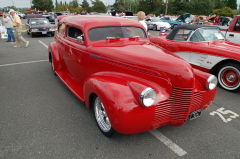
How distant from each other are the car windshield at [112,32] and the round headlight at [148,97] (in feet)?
5.51

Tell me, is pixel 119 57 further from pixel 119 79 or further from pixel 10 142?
pixel 10 142

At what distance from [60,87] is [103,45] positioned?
2027 millimetres

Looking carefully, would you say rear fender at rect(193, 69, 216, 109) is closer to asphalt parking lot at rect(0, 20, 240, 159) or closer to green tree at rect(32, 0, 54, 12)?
asphalt parking lot at rect(0, 20, 240, 159)

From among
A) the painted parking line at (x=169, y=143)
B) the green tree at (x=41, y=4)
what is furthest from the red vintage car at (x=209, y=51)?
the green tree at (x=41, y=4)

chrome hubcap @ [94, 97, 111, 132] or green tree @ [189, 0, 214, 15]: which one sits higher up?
green tree @ [189, 0, 214, 15]

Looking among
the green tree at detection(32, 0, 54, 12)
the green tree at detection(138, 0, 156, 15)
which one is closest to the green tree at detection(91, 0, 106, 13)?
the green tree at detection(138, 0, 156, 15)

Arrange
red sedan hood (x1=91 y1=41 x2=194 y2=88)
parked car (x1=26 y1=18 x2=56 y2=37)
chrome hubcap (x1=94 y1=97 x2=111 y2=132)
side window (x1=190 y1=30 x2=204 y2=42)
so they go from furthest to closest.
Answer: parked car (x1=26 y1=18 x2=56 y2=37), side window (x1=190 y1=30 x2=204 y2=42), chrome hubcap (x1=94 y1=97 x2=111 y2=132), red sedan hood (x1=91 y1=41 x2=194 y2=88)

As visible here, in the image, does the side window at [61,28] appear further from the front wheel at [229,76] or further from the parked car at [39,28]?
the parked car at [39,28]

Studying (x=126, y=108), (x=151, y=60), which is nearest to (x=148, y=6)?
(x=151, y=60)

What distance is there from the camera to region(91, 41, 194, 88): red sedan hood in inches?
94.8

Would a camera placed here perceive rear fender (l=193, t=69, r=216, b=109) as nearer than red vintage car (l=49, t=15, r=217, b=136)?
No

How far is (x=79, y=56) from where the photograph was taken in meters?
3.64

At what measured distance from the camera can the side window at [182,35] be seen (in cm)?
537

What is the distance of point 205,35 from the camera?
5223 millimetres
